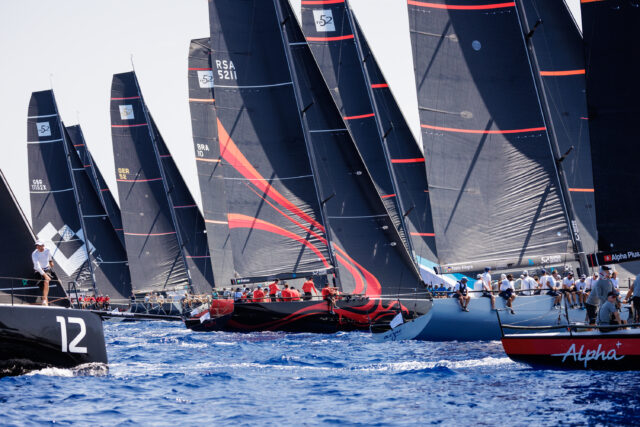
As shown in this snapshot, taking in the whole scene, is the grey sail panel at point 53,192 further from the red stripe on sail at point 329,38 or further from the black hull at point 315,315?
the black hull at point 315,315

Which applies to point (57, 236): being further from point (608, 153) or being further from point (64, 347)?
point (608, 153)

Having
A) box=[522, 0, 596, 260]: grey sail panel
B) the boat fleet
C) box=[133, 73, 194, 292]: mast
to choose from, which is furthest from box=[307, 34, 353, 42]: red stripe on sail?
box=[133, 73, 194, 292]: mast

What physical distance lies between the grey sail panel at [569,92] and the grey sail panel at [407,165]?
11338 mm

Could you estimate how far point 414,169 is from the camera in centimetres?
3478

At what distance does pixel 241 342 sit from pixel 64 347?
31.7ft

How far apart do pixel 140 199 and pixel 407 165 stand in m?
15.5

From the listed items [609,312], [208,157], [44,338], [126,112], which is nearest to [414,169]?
[208,157]

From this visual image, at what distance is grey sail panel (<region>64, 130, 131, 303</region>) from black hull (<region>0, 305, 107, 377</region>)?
33.5 m

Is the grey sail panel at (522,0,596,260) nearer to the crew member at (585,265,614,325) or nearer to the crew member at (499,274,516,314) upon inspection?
the crew member at (499,274,516,314)

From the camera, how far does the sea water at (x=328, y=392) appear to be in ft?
36.0

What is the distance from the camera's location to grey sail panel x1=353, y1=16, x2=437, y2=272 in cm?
3384

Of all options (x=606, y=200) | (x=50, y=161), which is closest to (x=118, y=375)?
(x=606, y=200)

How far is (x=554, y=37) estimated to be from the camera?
22594 mm

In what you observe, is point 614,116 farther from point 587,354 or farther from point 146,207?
point 146,207
